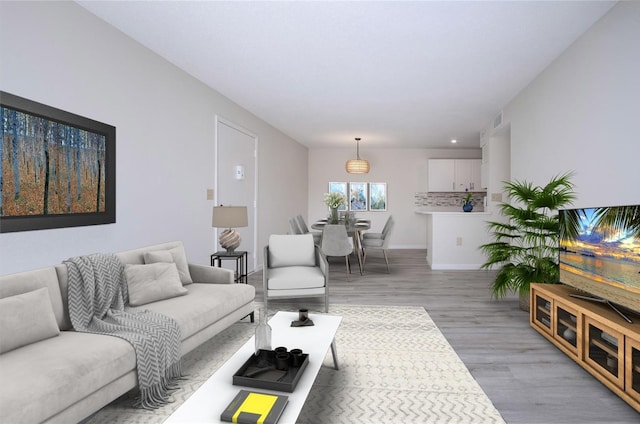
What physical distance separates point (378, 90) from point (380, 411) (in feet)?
12.8

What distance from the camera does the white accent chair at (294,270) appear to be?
397cm

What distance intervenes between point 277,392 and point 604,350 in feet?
6.76

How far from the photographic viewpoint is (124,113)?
3426 mm

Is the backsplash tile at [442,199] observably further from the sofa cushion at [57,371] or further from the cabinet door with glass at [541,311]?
the sofa cushion at [57,371]

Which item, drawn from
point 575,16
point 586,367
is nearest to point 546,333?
point 586,367

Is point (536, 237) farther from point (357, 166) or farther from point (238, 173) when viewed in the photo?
point (357, 166)

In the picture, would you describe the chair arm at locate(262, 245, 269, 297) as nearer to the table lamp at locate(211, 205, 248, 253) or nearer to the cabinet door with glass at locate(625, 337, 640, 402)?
the table lamp at locate(211, 205, 248, 253)

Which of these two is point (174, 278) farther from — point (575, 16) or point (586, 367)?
point (575, 16)

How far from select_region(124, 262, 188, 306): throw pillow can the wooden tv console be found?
289 cm

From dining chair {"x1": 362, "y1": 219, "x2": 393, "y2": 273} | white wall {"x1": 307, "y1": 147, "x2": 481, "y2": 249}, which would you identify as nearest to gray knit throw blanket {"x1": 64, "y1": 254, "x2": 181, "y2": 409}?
dining chair {"x1": 362, "y1": 219, "x2": 393, "y2": 273}

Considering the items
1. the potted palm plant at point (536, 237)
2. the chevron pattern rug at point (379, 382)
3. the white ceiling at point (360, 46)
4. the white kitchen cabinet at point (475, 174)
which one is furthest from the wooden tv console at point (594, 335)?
the white kitchen cabinet at point (475, 174)

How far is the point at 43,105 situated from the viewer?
2615 mm

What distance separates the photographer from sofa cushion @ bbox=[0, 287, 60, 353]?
1890mm

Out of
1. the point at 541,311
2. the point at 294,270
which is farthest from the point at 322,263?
the point at 541,311
